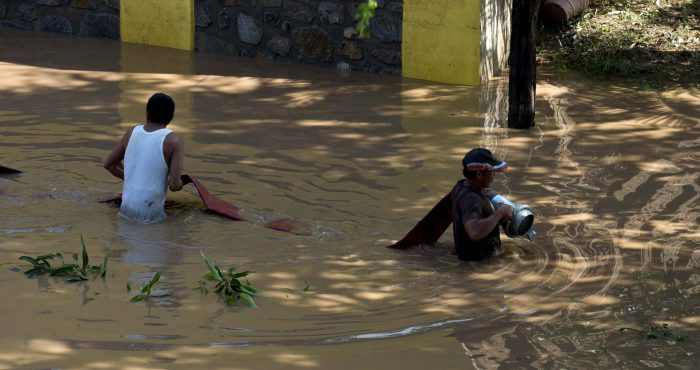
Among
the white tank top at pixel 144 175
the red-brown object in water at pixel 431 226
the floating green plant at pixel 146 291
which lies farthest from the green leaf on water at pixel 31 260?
the red-brown object in water at pixel 431 226

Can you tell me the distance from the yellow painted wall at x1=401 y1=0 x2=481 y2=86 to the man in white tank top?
192 inches

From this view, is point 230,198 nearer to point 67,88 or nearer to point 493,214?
point 493,214

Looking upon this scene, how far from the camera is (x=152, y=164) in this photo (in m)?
7.72

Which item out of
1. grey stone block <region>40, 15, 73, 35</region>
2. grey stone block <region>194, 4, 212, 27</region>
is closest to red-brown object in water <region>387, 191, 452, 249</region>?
grey stone block <region>194, 4, 212, 27</region>

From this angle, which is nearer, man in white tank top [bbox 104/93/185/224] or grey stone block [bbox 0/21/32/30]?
man in white tank top [bbox 104/93/185/224]

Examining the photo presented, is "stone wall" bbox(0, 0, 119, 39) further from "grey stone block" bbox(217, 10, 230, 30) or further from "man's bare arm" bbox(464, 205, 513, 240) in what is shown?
"man's bare arm" bbox(464, 205, 513, 240)

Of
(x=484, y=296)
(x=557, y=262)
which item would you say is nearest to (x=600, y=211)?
(x=557, y=262)

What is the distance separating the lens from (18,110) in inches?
425

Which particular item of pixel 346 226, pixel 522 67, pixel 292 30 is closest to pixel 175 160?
pixel 346 226

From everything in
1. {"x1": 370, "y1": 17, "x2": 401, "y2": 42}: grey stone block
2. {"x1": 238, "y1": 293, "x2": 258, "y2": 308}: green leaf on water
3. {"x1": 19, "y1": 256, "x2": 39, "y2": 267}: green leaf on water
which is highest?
{"x1": 370, "y1": 17, "x2": 401, "y2": 42}: grey stone block

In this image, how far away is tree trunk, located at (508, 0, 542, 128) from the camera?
1020 cm

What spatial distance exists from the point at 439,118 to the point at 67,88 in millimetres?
3972

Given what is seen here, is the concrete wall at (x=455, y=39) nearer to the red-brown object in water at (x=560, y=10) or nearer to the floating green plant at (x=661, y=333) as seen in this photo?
the red-brown object in water at (x=560, y=10)

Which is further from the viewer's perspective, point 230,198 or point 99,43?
point 99,43
